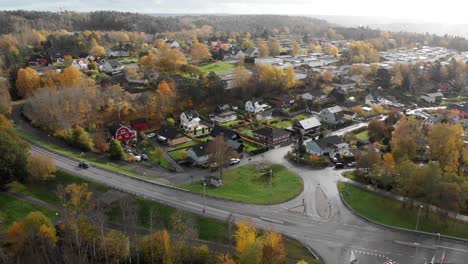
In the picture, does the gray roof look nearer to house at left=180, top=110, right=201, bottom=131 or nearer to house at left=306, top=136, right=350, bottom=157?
house at left=306, top=136, right=350, bottom=157

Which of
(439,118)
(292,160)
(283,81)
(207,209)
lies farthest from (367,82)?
(207,209)

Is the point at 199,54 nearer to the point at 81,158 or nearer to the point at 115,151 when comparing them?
the point at 115,151

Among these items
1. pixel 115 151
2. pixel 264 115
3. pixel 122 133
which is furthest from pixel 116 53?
pixel 115 151

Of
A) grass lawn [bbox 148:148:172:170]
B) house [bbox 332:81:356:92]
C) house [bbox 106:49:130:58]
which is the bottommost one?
grass lawn [bbox 148:148:172:170]

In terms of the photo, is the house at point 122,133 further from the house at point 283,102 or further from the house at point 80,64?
the house at point 80,64

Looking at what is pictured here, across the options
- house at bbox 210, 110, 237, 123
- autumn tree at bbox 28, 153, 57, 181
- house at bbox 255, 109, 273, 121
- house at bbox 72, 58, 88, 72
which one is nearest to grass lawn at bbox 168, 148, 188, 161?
house at bbox 210, 110, 237, 123

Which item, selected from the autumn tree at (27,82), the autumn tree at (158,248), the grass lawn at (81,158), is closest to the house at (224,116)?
the grass lawn at (81,158)
